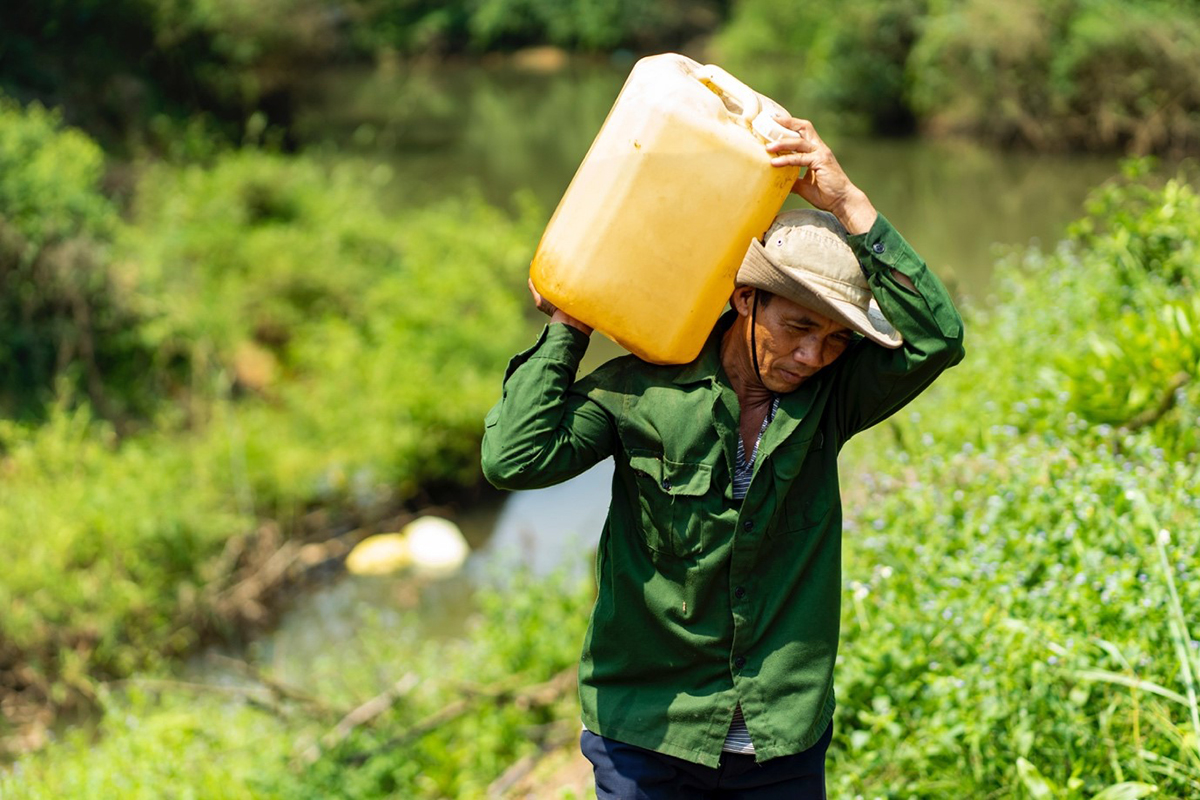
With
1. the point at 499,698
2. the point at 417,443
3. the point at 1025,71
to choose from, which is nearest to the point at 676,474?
the point at 499,698

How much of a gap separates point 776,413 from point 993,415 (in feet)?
10.7

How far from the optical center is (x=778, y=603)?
2123mm

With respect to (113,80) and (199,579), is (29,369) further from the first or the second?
(113,80)

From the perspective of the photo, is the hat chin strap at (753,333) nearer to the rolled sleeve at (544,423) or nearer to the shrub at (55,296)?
the rolled sleeve at (544,423)

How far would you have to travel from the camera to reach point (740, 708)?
2.12 metres

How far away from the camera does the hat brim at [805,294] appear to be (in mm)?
2000

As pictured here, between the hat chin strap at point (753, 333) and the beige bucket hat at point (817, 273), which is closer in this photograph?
the beige bucket hat at point (817, 273)

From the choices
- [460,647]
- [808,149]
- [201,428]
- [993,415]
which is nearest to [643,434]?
[808,149]

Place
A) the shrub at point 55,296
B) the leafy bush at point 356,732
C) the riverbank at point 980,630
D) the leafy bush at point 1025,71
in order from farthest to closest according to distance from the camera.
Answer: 1. the leafy bush at point 1025,71
2. the shrub at point 55,296
3. the leafy bush at point 356,732
4. the riverbank at point 980,630

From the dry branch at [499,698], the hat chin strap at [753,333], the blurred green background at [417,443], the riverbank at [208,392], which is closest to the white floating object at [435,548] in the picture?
the blurred green background at [417,443]

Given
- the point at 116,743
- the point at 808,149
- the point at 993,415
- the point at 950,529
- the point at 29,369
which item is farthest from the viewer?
the point at 29,369

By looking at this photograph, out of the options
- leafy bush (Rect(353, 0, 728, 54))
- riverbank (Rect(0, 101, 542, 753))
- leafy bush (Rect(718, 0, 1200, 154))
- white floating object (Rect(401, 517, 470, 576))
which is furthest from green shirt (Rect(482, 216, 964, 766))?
leafy bush (Rect(353, 0, 728, 54))

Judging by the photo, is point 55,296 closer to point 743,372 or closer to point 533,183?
point 743,372

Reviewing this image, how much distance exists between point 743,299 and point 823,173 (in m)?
0.26
